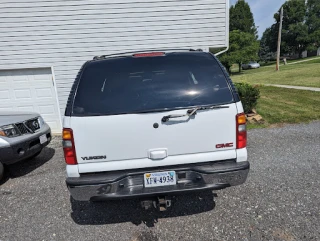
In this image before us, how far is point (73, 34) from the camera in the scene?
610 cm

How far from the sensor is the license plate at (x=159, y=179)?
2137 mm

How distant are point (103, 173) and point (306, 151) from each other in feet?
12.6

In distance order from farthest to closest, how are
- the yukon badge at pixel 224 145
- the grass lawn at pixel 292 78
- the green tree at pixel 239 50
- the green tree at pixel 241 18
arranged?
1. the green tree at pixel 241 18
2. the green tree at pixel 239 50
3. the grass lawn at pixel 292 78
4. the yukon badge at pixel 224 145

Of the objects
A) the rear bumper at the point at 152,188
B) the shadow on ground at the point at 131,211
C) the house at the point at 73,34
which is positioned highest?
the house at the point at 73,34

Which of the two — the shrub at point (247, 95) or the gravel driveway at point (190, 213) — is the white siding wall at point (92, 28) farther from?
the gravel driveway at point (190, 213)

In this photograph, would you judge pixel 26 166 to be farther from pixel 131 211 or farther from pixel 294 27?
pixel 294 27

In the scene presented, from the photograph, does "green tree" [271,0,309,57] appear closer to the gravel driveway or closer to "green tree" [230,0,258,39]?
"green tree" [230,0,258,39]

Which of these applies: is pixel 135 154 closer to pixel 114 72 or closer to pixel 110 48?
pixel 114 72

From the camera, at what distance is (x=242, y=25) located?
154 ft

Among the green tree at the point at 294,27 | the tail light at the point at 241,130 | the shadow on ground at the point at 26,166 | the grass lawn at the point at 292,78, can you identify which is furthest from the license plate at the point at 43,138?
the green tree at the point at 294,27

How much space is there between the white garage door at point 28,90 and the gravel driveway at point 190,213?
313 centimetres

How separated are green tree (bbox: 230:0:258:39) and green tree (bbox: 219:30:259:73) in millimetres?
13462

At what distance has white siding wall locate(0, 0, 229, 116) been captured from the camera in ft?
19.6

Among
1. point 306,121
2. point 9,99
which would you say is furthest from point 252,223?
point 9,99
